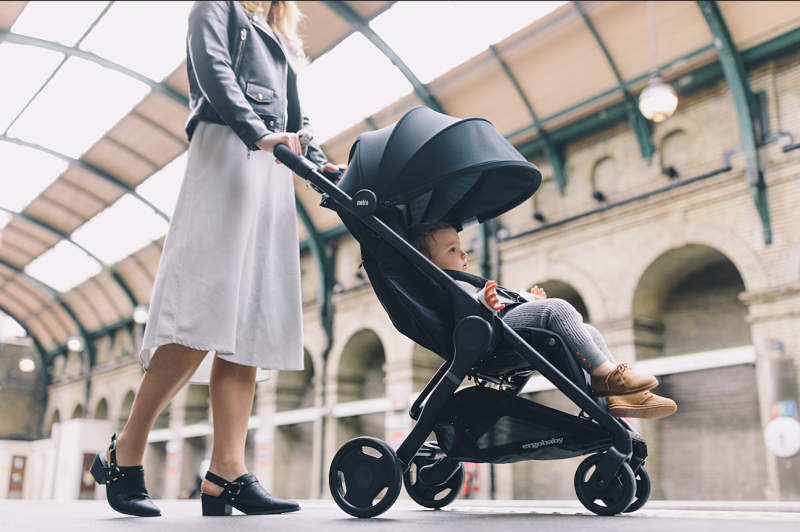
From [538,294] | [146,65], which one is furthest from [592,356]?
[146,65]

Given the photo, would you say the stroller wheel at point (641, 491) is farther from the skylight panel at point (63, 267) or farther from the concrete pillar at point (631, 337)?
the skylight panel at point (63, 267)

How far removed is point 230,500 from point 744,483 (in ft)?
33.7

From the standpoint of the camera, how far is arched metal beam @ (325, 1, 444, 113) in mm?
11695

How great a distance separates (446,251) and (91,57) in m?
Answer: 13.7

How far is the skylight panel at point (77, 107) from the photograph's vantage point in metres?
14.5

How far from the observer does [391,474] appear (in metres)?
2.03

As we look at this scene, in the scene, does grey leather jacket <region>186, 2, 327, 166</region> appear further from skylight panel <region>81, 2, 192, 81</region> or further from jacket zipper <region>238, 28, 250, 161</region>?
skylight panel <region>81, 2, 192, 81</region>

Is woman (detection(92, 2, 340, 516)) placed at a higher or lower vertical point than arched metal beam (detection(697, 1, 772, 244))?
lower

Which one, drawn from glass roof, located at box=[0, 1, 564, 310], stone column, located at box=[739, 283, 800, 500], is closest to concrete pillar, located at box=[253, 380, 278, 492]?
glass roof, located at box=[0, 1, 564, 310]

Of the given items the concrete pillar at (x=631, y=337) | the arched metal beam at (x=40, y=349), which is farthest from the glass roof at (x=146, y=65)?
the arched metal beam at (x=40, y=349)

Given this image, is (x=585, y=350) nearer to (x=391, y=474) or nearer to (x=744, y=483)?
(x=391, y=474)

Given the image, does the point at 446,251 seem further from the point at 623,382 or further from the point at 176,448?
the point at 176,448

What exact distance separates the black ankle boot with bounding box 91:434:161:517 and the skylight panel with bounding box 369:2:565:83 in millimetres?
10084

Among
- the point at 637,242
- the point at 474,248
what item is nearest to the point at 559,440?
the point at 637,242
